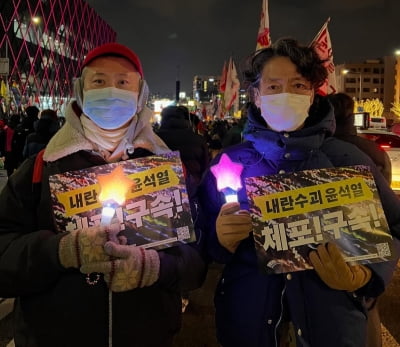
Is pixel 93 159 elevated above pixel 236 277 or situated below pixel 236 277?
above

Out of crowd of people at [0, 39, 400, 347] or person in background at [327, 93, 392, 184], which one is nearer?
crowd of people at [0, 39, 400, 347]

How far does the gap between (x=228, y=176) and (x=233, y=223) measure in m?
0.23

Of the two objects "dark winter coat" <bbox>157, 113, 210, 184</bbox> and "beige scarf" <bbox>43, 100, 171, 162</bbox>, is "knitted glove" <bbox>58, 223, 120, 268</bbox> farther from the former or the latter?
"dark winter coat" <bbox>157, 113, 210, 184</bbox>

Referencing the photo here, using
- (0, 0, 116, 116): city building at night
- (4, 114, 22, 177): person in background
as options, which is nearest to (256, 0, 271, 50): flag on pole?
(4, 114, 22, 177): person in background

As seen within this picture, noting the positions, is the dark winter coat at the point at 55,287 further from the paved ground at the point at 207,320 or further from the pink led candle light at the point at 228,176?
the paved ground at the point at 207,320

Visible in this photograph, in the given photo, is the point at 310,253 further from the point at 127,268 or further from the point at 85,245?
the point at 85,245

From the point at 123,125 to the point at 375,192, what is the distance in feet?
3.88

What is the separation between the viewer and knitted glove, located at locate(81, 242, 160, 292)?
69.0 inches

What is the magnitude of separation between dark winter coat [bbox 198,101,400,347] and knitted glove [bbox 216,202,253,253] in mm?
131

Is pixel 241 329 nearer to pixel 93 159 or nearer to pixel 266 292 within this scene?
pixel 266 292

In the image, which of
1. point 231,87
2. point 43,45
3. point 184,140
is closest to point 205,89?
point 43,45

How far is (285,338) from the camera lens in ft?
6.76

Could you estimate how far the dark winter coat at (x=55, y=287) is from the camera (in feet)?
6.06

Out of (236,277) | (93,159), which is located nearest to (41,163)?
(93,159)
